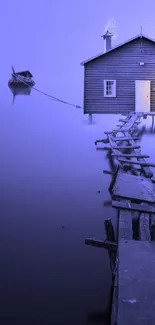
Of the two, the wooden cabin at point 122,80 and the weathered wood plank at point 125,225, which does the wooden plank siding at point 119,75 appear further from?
the weathered wood plank at point 125,225

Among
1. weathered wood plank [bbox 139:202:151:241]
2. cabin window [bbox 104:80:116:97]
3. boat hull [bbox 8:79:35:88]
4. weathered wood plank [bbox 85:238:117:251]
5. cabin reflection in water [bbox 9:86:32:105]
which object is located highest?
boat hull [bbox 8:79:35:88]

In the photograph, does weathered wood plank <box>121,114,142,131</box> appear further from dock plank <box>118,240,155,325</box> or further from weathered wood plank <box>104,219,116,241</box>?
dock plank <box>118,240,155,325</box>

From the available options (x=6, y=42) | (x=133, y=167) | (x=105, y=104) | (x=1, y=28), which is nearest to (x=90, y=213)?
(x=133, y=167)

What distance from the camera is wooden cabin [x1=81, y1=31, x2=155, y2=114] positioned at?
28.0 m

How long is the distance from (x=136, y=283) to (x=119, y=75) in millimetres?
26526

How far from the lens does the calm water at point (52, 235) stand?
16.6 feet

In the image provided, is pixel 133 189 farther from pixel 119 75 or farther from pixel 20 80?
pixel 20 80

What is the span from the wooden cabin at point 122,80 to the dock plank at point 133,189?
20.7m

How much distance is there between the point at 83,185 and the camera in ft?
33.8

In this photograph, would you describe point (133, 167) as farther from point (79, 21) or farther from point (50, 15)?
point (50, 15)

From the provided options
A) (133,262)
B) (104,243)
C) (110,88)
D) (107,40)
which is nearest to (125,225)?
(104,243)

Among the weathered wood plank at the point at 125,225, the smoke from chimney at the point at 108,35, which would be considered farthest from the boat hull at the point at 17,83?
the weathered wood plank at the point at 125,225

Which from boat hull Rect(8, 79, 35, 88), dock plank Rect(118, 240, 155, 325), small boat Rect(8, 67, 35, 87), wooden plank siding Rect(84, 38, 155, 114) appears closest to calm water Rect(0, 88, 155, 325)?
dock plank Rect(118, 240, 155, 325)

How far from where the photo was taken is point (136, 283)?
3.24 meters
